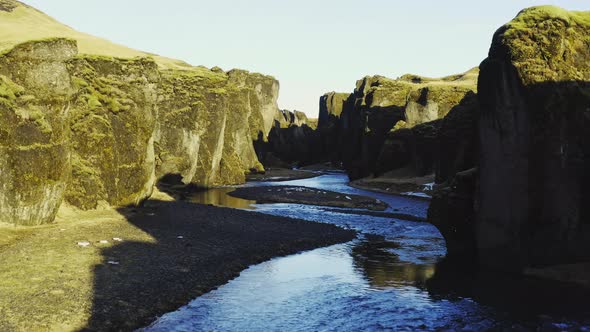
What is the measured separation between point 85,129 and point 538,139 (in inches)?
1306

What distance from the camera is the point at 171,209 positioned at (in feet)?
162

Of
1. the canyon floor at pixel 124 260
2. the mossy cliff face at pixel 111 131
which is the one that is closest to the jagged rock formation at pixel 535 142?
the canyon floor at pixel 124 260

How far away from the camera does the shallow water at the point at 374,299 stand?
20734mm

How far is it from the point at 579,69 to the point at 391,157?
64.9m

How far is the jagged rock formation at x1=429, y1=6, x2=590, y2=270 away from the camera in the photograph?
87.0ft

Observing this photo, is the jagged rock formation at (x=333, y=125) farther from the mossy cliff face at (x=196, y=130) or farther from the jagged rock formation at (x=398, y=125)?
the mossy cliff face at (x=196, y=130)

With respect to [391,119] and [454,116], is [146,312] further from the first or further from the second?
[391,119]

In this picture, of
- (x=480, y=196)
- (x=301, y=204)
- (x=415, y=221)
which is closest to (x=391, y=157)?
(x=301, y=204)

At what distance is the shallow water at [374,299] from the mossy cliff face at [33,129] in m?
14.2

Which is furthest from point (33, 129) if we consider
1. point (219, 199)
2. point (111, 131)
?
point (219, 199)

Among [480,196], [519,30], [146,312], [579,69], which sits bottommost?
[146,312]

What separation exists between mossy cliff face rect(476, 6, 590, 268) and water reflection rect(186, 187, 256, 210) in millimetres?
32987

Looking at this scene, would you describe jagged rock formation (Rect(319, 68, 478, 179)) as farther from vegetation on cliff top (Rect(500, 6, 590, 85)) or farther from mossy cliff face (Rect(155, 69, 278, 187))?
vegetation on cliff top (Rect(500, 6, 590, 85))

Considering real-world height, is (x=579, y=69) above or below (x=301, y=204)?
above
